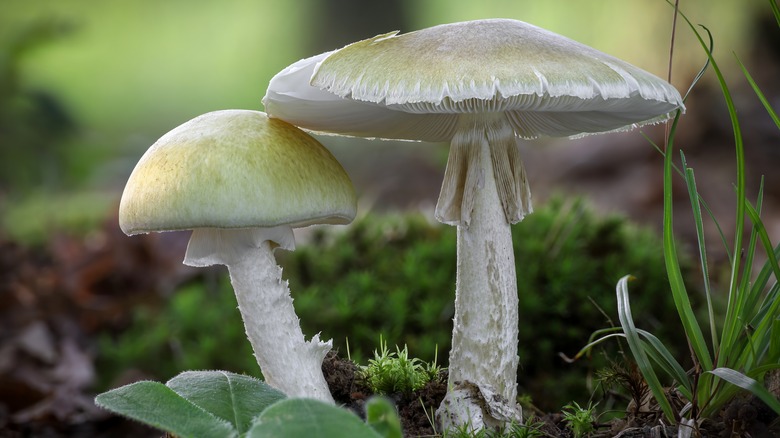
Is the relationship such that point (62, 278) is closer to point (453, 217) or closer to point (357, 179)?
point (453, 217)

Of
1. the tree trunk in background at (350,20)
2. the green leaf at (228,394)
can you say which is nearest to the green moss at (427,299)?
the green leaf at (228,394)

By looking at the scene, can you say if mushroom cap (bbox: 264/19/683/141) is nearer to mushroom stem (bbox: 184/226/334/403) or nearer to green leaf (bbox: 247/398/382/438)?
mushroom stem (bbox: 184/226/334/403)

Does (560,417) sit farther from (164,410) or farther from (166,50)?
(166,50)

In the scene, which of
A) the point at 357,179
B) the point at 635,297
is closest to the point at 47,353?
the point at 635,297

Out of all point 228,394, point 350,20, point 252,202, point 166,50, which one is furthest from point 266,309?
point 166,50

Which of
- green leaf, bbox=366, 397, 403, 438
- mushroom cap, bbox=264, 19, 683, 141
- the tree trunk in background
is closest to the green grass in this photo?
mushroom cap, bbox=264, 19, 683, 141

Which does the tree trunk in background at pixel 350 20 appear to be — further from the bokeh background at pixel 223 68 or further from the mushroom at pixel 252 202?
the mushroom at pixel 252 202
